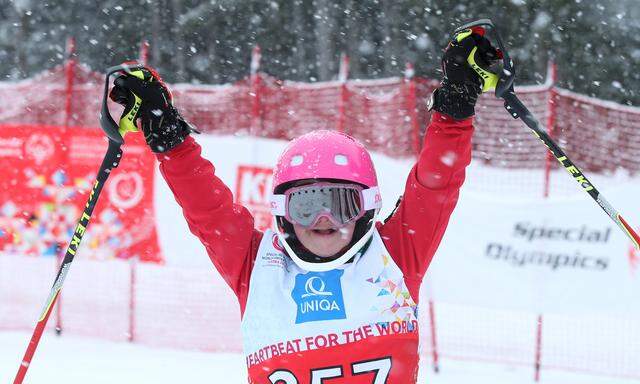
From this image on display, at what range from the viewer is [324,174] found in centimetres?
271

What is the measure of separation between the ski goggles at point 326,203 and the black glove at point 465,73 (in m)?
0.41

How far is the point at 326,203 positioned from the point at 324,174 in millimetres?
107

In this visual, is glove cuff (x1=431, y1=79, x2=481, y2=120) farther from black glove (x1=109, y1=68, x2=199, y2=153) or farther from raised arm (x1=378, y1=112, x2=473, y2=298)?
black glove (x1=109, y1=68, x2=199, y2=153)

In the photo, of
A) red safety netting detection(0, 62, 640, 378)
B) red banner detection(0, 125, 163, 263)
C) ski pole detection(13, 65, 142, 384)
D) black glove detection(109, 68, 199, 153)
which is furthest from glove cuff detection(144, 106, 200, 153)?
red banner detection(0, 125, 163, 263)

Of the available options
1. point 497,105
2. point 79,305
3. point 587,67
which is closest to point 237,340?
point 79,305

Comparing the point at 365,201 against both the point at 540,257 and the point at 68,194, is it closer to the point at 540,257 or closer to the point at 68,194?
the point at 540,257

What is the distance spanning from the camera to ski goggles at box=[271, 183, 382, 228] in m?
2.66

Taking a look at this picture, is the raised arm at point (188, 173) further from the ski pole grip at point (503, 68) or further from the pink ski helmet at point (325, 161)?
the ski pole grip at point (503, 68)

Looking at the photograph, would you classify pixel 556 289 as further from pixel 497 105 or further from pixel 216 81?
pixel 216 81

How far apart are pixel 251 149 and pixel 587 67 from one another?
61.6ft

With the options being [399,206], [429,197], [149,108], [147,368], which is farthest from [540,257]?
[149,108]

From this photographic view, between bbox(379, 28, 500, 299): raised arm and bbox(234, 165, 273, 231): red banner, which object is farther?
bbox(234, 165, 273, 231): red banner

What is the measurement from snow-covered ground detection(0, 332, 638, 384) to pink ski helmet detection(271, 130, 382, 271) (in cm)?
427

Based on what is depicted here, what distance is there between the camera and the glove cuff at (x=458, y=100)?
2.72 metres
